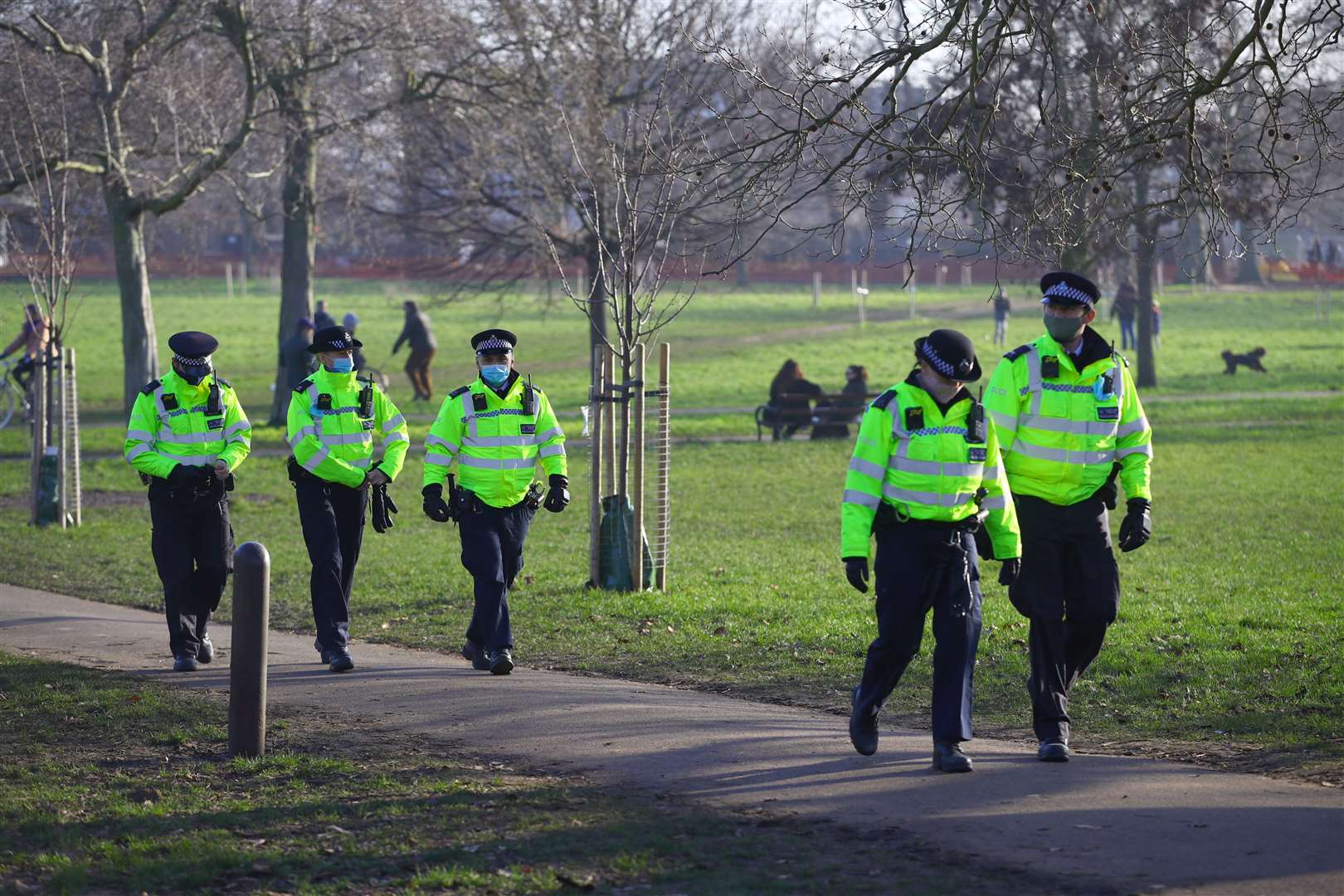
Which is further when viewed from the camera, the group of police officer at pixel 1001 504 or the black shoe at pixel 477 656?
the black shoe at pixel 477 656

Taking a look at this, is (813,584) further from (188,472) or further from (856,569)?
(856,569)

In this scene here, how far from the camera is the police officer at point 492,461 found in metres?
8.95

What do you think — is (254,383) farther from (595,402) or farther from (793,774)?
(793,774)

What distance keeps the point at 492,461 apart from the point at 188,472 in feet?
6.42

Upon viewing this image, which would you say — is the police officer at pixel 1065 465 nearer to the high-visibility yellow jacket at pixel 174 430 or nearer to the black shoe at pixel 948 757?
the black shoe at pixel 948 757

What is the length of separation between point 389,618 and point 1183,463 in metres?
14.1

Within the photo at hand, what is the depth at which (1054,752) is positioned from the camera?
6965 millimetres

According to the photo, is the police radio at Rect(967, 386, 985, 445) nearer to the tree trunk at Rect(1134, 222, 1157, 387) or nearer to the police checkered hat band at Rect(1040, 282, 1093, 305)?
the police checkered hat band at Rect(1040, 282, 1093, 305)

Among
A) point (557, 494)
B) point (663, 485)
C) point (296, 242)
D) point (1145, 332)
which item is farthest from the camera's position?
point (1145, 332)

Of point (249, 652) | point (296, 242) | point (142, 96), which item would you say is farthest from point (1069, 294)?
point (296, 242)

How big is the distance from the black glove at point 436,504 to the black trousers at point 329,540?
847mm

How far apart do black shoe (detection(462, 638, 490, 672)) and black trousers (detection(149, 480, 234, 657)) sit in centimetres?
156

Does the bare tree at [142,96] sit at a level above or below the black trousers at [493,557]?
above

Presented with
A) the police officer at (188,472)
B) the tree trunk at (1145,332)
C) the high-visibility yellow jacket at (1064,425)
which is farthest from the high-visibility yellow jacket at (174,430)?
the tree trunk at (1145,332)
